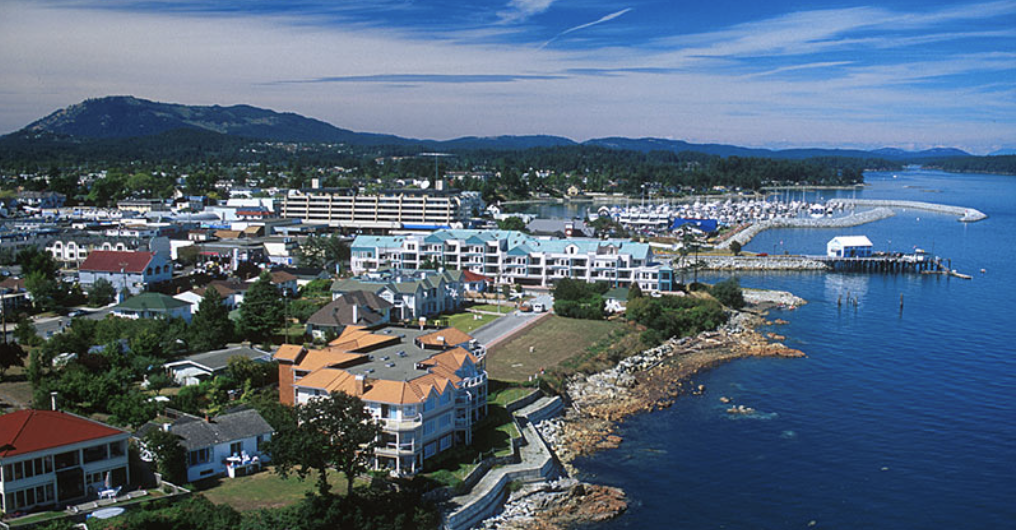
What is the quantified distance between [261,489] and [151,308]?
14.9 meters

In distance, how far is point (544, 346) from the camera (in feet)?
92.8

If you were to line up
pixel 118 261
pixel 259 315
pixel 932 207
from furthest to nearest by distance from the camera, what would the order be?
pixel 932 207, pixel 118 261, pixel 259 315

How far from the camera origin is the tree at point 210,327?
24797mm

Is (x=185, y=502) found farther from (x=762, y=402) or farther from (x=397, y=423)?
(x=762, y=402)

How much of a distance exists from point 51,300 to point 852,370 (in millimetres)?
29106

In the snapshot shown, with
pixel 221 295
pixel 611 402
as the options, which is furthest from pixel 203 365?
pixel 611 402

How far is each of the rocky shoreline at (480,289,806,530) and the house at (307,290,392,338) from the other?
7133 millimetres

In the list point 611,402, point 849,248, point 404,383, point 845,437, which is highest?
point 404,383

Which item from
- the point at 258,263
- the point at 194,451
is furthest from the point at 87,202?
the point at 194,451

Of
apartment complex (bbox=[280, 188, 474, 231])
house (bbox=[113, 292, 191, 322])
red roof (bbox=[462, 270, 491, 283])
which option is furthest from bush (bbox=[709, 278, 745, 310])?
apartment complex (bbox=[280, 188, 474, 231])

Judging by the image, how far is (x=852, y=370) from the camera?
27781 mm

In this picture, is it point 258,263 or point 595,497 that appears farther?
point 258,263

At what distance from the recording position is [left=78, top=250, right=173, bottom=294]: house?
34.0m

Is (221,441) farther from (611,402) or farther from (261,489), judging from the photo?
(611,402)
